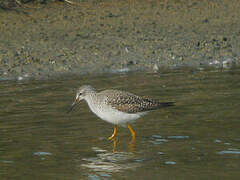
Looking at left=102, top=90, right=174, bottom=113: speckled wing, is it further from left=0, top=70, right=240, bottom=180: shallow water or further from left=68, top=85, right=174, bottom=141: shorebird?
left=0, top=70, right=240, bottom=180: shallow water

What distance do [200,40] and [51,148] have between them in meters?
9.52

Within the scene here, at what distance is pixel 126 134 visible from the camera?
9.80 m

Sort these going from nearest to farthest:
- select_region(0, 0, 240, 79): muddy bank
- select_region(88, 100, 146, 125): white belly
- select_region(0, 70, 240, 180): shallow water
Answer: select_region(0, 70, 240, 180): shallow water, select_region(88, 100, 146, 125): white belly, select_region(0, 0, 240, 79): muddy bank

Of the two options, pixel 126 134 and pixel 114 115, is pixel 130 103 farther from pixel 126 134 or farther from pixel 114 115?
pixel 126 134

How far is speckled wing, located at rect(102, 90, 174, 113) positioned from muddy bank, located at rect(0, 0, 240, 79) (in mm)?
5432

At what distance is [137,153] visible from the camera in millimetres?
8156

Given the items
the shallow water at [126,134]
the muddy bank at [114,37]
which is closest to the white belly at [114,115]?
the shallow water at [126,134]

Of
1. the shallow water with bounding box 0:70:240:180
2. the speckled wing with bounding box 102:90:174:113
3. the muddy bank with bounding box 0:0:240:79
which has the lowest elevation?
the shallow water with bounding box 0:70:240:180

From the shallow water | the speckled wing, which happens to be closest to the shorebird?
the speckled wing

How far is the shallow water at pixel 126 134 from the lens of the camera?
286 inches

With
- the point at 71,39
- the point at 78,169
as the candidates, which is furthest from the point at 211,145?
the point at 71,39

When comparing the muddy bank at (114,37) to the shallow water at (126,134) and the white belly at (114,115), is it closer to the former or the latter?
the shallow water at (126,134)

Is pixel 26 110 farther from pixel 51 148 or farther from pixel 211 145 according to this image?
pixel 211 145

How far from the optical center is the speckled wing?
29.7 ft
